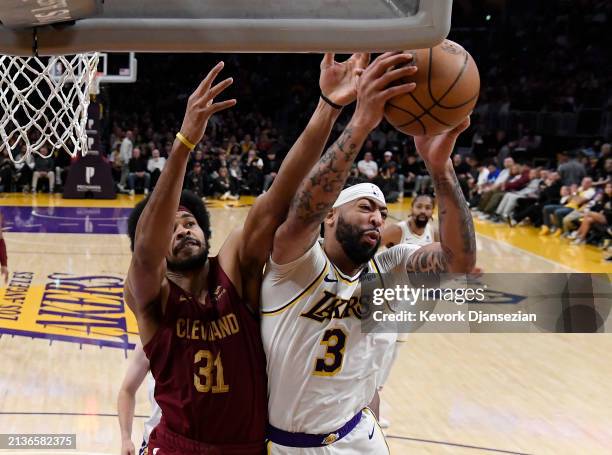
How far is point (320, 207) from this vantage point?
2.48 m

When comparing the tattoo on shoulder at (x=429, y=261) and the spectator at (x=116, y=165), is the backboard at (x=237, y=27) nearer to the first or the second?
the tattoo on shoulder at (x=429, y=261)

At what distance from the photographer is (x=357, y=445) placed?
3.04m

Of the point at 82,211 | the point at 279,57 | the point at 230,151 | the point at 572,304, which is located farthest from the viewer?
the point at 279,57

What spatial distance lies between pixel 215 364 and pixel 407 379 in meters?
3.73

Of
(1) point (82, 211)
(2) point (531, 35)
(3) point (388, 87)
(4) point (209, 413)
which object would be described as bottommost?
(1) point (82, 211)

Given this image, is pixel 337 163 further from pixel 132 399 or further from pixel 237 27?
pixel 132 399

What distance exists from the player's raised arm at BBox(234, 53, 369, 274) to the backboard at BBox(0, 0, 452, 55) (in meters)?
0.41

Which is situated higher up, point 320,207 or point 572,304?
point 320,207

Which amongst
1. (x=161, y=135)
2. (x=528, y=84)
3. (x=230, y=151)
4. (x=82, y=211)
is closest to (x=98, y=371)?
(x=82, y=211)

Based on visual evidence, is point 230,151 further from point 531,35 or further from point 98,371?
point 98,371

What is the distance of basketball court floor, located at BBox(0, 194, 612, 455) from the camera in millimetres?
5141

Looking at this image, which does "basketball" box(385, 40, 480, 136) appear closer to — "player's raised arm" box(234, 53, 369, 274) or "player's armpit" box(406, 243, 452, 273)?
"player's raised arm" box(234, 53, 369, 274)

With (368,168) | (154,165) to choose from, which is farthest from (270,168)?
(154,165)

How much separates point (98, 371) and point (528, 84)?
765 inches
